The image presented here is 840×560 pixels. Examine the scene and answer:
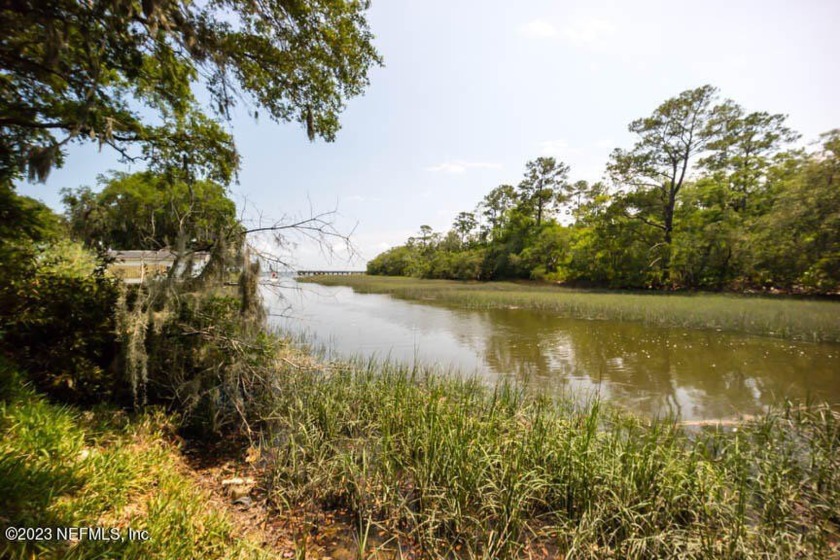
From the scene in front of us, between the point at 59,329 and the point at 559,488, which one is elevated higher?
the point at 59,329

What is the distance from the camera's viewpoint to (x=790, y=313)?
46.6 feet

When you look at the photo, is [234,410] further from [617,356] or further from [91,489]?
[617,356]

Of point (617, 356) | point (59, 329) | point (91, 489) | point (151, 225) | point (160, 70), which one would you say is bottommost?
A: point (617, 356)

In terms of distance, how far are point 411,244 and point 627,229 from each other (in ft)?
191

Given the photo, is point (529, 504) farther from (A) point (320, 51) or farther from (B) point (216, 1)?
(B) point (216, 1)

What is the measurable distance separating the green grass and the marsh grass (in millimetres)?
836

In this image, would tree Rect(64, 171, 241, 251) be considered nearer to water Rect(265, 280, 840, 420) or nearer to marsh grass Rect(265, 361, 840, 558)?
water Rect(265, 280, 840, 420)

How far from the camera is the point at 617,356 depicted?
9570mm

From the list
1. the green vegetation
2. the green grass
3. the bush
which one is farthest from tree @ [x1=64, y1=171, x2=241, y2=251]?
the green grass

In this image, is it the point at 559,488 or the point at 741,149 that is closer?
the point at 559,488

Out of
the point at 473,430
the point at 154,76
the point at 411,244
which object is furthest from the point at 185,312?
the point at 411,244

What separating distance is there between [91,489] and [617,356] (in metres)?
11.1

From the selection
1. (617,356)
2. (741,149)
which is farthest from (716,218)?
(617,356)

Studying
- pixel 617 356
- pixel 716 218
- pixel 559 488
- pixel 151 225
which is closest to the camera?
pixel 559 488
